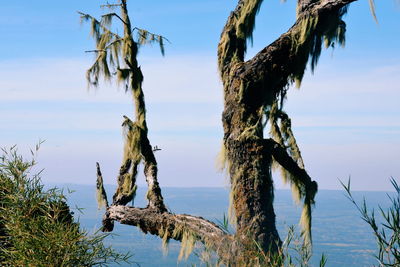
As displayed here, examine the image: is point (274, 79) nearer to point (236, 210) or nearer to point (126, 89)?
point (236, 210)

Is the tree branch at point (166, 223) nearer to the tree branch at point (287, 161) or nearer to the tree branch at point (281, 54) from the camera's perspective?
the tree branch at point (287, 161)

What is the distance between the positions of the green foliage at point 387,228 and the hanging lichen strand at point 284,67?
149 inches

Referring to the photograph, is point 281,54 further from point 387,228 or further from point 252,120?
point 387,228

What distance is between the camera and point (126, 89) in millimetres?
8984

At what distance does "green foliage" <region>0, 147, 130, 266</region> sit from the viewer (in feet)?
13.4

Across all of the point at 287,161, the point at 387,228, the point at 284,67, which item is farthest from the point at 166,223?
the point at 387,228

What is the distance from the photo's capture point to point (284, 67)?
267 inches

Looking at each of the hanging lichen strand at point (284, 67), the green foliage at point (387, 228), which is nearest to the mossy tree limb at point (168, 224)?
the hanging lichen strand at point (284, 67)

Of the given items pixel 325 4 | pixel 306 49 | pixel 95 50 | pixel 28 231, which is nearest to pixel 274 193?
pixel 306 49

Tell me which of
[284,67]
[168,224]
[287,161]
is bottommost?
[168,224]

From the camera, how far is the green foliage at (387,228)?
2.65 metres

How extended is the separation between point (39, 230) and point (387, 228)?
2.87m

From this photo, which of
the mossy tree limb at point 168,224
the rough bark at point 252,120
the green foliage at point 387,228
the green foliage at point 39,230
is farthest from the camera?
the mossy tree limb at point 168,224

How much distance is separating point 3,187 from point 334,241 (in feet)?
511
